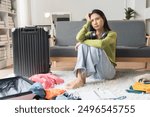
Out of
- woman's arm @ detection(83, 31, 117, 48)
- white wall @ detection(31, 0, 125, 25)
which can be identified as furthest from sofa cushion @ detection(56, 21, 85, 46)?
white wall @ detection(31, 0, 125, 25)

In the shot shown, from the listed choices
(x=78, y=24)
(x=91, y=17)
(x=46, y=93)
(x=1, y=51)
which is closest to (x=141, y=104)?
(x=46, y=93)

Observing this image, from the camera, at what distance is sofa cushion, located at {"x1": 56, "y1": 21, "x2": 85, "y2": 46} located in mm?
2959

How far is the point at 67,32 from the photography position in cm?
297

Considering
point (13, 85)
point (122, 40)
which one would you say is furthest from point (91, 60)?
point (122, 40)

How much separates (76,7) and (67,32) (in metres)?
2.19

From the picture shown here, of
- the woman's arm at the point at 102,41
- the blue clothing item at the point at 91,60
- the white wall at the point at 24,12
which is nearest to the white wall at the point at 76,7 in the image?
the white wall at the point at 24,12

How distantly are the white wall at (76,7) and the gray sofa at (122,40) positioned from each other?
2100 millimetres

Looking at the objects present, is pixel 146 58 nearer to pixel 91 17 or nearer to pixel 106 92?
pixel 91 17

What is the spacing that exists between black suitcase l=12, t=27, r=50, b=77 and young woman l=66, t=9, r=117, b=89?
1.40 feet

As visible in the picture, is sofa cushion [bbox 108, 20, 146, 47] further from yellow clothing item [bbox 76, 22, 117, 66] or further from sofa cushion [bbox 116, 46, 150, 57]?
yellow clothing item [bbox 76, 22, 117, 66]

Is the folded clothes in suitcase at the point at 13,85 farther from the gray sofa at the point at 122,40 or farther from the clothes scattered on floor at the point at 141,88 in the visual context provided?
the gray sofa at the point at 122,40

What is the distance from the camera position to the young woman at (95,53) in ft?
6.31

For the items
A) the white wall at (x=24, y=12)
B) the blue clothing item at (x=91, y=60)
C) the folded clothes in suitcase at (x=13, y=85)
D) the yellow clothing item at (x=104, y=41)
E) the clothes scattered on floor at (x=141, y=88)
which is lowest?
the clothes scattered on floor at (x=141, y=88)

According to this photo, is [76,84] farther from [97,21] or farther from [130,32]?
[130,32]
